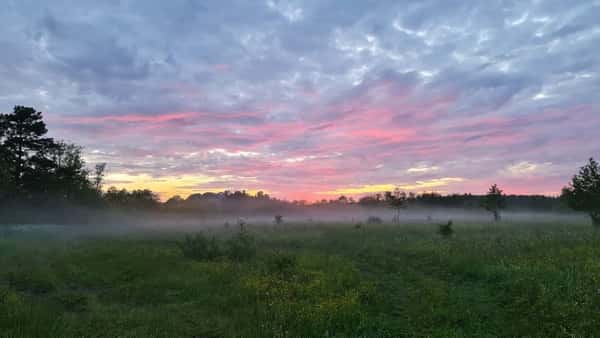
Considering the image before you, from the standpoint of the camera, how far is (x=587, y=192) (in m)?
34.6

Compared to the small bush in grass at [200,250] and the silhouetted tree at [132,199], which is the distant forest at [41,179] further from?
the small bush in grass at [200,250]

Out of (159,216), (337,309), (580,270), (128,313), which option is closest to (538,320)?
(337,309)

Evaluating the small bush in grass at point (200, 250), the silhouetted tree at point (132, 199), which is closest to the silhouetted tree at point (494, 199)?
the small bush in grass at point (200, 250)

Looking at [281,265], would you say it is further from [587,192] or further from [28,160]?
[28,160]

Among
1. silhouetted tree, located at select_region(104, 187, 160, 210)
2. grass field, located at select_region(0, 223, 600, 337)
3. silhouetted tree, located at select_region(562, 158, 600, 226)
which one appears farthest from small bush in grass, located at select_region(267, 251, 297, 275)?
silhouetted tree, located at select_region(104, 187, 160, 210)

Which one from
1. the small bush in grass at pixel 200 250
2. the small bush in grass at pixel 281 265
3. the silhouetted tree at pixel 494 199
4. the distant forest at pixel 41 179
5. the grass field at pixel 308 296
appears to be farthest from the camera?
the silhouetted tree at pixel 494 199

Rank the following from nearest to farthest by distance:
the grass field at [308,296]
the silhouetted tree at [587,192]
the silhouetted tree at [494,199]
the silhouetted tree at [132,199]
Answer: the grass field at [308,296] → the silhouetted tree at [587,192] → the silhouetted tree at [494,199] → the silhouetted tree at [132,199]

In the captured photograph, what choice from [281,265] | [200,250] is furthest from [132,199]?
[281,265]

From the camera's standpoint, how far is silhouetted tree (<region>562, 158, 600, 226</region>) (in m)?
34.2

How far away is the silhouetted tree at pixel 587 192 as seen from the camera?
34.2 m

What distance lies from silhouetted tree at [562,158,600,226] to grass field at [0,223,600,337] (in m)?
22.1

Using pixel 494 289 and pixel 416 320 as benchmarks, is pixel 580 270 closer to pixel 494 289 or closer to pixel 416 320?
pixel 494 289

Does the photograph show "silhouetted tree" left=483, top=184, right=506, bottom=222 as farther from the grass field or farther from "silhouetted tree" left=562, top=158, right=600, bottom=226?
the grass field

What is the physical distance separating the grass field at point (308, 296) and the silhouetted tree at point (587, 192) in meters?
22.1
